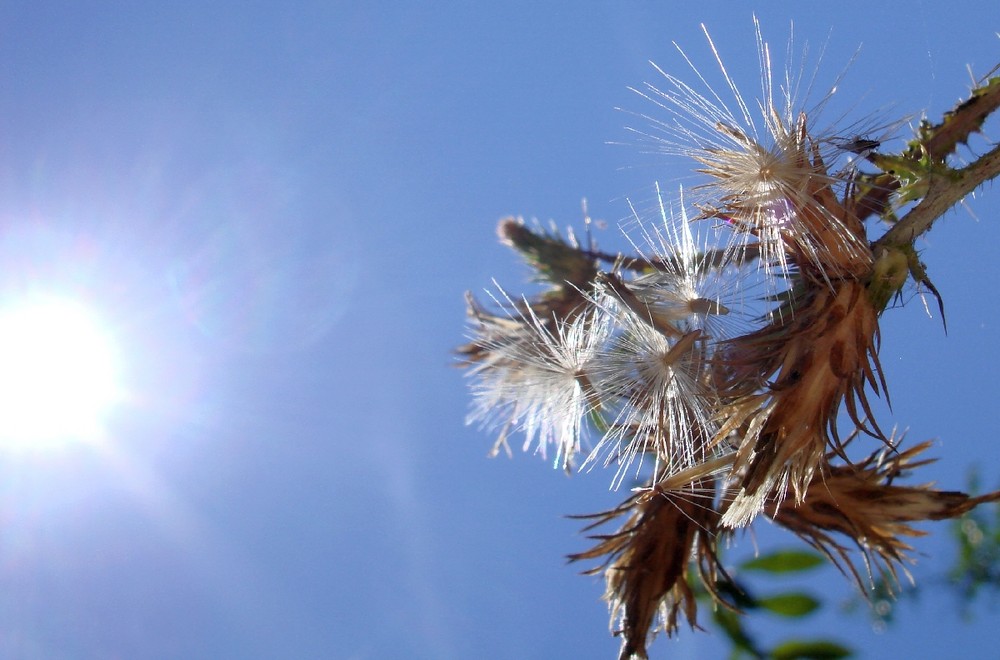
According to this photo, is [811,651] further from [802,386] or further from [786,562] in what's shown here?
[802,386]

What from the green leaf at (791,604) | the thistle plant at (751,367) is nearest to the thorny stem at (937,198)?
the thistle plant at (751,367)

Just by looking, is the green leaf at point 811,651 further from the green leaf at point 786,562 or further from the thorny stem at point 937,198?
the thorny stem at point 937,198

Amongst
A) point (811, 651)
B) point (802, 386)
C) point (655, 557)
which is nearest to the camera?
point (802, 386)

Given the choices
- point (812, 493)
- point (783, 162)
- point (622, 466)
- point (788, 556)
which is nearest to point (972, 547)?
point (788, 556)

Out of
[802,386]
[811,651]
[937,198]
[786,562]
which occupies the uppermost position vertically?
[937,198]

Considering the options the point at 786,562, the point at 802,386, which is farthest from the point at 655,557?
the point at 802,386

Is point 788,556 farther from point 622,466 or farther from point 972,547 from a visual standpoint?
point 972,547
